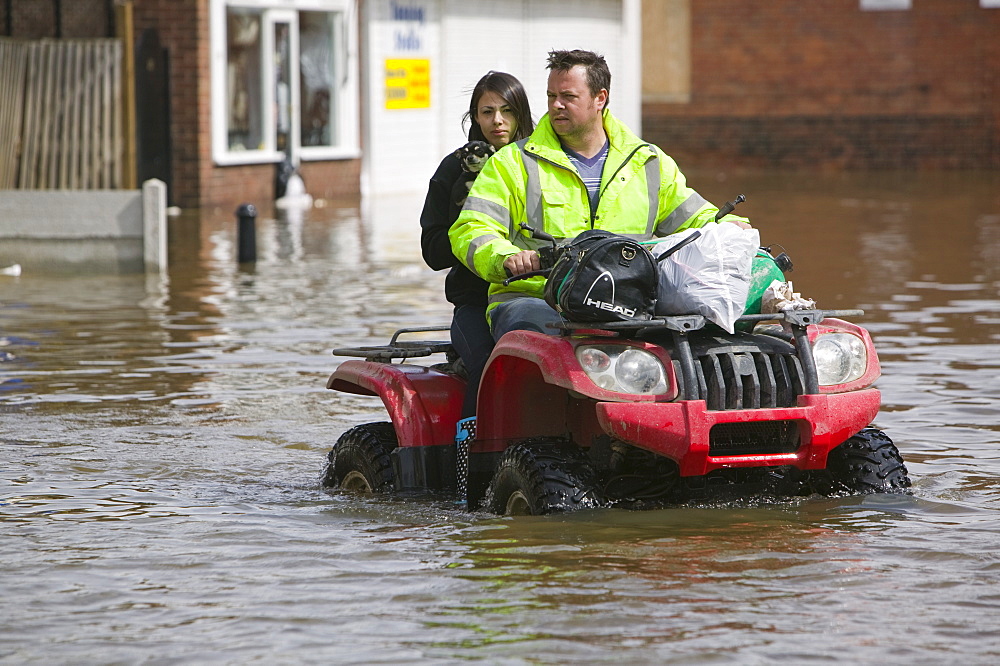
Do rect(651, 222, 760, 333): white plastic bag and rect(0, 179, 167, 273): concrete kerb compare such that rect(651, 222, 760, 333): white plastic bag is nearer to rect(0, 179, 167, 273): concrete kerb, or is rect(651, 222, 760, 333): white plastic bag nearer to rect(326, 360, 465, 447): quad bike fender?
rect(326, 360, 465, 447): quad bike fender

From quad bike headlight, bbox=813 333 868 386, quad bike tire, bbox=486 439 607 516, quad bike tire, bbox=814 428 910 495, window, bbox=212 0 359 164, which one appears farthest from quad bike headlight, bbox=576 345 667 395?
window, bbox=212 0 359 164

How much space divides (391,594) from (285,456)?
2.75m

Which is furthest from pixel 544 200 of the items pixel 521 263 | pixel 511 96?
pixel 511 96

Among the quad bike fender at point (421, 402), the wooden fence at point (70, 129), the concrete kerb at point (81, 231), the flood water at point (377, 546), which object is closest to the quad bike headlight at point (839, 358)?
the flood water at point (377, 546)

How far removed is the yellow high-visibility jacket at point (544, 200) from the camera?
6008 millimetres

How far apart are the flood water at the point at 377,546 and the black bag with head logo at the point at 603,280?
703mm

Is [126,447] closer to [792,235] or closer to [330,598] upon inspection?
[330,598]

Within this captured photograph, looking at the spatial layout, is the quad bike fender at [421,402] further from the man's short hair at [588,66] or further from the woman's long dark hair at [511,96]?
the man's short hair at [588,66]

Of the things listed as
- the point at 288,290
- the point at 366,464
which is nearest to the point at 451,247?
the point at 366,464

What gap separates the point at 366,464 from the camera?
6.70m

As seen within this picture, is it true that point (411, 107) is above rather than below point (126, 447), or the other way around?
above

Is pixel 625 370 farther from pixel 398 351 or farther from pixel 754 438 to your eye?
pixel 398 351

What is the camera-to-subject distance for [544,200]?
6.02m

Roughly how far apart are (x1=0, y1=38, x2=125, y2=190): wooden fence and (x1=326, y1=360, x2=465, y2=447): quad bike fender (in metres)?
9.91
